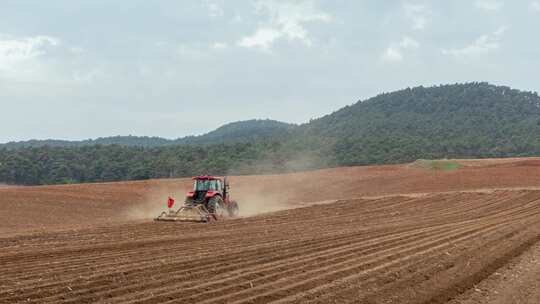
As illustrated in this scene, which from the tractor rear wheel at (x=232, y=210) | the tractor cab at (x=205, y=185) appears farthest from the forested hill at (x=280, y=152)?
the tractor cab at (x=205, y=185)

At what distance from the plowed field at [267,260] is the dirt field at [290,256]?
1.2 inches

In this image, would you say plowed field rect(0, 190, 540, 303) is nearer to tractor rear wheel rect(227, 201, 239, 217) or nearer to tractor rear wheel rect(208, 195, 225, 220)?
tractor rear wheel rect(208, 195, 225, 220)

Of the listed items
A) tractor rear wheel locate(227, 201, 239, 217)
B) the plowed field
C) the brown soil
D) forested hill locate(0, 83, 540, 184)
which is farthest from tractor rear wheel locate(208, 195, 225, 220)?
forested hill locate(0, 83, 540, 184)

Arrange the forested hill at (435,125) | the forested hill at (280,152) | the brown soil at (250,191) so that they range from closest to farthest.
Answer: the brown soil at (250,191)
the forested hill at (280,152)
the forested hill at (435,125)

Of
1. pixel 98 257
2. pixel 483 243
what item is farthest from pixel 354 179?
pixel 98 257

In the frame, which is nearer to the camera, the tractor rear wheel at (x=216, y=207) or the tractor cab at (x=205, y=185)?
the tractor rear wheel at (x=216, y=207)

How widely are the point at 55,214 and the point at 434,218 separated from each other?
56.0 feet

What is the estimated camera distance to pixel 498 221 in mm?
20438

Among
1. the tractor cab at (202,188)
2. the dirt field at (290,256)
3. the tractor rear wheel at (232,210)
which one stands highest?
the tractor cab at (202,188)

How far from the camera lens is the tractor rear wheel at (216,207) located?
76.5 ft

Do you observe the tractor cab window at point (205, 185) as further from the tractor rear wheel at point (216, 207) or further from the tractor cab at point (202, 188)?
the tractor rear wheel at point (216, 207)

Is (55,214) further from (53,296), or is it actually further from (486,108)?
(486,108)

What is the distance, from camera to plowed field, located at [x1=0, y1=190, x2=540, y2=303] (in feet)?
31.5

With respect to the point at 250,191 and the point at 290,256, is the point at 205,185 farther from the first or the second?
the point at 250,191
